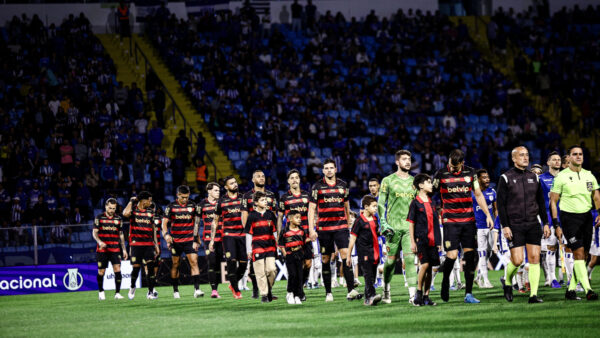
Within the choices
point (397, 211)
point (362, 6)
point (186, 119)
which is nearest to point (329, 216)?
point (397, 211)

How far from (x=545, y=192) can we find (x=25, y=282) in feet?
50.0

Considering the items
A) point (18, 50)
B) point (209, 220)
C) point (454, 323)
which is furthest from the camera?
point (18, 50)

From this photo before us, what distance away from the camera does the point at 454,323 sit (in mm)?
11602

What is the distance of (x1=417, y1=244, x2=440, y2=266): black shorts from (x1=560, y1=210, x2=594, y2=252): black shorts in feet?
7.10

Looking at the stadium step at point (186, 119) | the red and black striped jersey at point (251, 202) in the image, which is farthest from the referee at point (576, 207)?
the stadium step at point (186, 119)

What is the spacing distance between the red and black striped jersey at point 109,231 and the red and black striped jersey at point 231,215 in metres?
3.51

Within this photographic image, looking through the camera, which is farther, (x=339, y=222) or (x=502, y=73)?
(x=502, y=73)

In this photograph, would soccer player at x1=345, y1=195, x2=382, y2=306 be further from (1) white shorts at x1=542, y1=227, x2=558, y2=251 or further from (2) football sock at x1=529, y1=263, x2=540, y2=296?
(1) white shorts at x1=542, y1=227, x2=558, y2=251

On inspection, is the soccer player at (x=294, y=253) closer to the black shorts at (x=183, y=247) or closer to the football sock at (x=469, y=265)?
the football sock at (x=469, y=265)

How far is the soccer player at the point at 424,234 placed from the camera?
46.1 ft

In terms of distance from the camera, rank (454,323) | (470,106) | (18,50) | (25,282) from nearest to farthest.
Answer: (454,323) < (25,282) < (18,50) < (470,106)

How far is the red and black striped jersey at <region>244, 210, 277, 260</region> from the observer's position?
53.8 feet

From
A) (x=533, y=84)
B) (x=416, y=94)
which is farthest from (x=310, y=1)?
(x=533, y=84)

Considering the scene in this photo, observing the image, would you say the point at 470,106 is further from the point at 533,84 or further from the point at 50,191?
the point at 50,191
